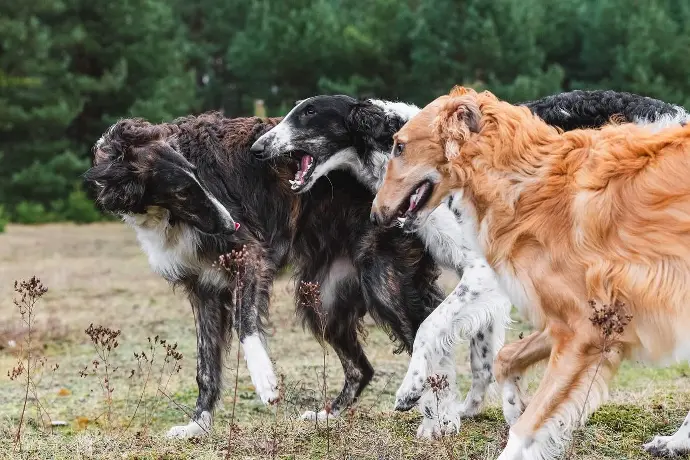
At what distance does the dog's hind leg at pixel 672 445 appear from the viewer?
16.8 feet

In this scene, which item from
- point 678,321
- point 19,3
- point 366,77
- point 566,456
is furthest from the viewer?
point 366,77

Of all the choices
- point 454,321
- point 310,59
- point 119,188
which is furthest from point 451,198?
point 310,59

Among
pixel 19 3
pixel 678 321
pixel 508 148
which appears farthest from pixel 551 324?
pixel 19 3

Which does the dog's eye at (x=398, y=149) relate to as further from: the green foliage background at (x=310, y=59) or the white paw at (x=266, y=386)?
the green foliage background at (x=310, y=59)

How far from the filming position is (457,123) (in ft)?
15.6

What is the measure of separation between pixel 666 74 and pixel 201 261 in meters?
31.2

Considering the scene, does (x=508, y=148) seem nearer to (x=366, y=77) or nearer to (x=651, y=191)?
(x=651, y=191)

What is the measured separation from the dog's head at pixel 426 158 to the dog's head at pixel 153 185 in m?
1.54

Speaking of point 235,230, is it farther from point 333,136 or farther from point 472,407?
point 472,407

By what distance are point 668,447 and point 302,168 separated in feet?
9.89

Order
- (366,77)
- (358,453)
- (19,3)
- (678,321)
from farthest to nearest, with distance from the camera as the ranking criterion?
1. (366,77)
2. (19,3)
3. (358,453)
4. (678,321)

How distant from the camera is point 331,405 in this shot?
23.3 ft

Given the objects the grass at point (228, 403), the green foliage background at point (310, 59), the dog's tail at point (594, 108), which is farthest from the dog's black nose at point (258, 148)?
the green foliage background at point (310, 59)

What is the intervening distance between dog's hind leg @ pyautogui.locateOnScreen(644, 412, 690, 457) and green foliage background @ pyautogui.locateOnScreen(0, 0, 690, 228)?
1091 inches
